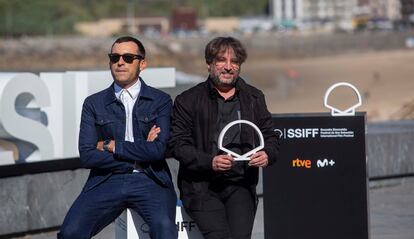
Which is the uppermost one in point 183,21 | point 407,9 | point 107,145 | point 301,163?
point 407,9

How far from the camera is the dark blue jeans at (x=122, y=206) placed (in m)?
5.83

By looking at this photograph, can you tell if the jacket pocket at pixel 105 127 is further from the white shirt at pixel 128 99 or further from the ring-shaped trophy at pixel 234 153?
the ring-shaped trophy at pixel 234 153

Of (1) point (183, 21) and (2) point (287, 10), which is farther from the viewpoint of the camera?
(2) point (287, 10)

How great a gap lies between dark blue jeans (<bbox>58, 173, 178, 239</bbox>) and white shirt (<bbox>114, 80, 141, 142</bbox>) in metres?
0.22

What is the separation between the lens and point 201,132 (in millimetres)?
6027

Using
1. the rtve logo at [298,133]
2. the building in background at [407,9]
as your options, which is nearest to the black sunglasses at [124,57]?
the rtve logo at [298,133]

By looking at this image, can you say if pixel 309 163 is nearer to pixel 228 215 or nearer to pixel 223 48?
pixel 228 215

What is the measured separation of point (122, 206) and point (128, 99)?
559mm

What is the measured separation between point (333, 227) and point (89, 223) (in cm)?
184

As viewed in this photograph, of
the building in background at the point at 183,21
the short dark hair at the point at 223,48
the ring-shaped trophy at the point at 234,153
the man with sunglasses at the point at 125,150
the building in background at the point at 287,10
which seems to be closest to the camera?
the ring-shaped trophy at the point at 234,153

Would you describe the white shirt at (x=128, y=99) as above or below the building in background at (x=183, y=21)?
below

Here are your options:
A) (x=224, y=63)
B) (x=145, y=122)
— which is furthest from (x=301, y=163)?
(x=145, y=122)

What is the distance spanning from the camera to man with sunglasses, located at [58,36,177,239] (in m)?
5.90

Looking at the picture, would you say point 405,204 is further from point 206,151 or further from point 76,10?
point 76,10
